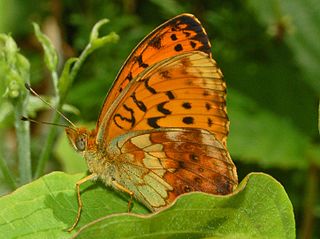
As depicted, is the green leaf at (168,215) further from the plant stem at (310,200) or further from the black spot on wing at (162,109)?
the plant stem at (310,200)

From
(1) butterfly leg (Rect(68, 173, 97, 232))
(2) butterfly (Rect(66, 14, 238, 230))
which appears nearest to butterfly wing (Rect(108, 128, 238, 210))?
(2) butterfly (Rect(66, 14, 238, 230))

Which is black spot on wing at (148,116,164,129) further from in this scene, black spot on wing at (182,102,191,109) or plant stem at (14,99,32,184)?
plant stem at (14,99,32,184)

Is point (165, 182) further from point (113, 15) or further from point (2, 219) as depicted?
point (113, 15)

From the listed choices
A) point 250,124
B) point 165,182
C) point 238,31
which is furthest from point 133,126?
point 238,31

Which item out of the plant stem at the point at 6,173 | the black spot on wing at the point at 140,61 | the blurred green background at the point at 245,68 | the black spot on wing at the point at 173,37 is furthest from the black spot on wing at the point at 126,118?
the blurred green background at the point at 245,68

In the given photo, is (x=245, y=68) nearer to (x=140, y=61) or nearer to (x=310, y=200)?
(x=310, y=200)
